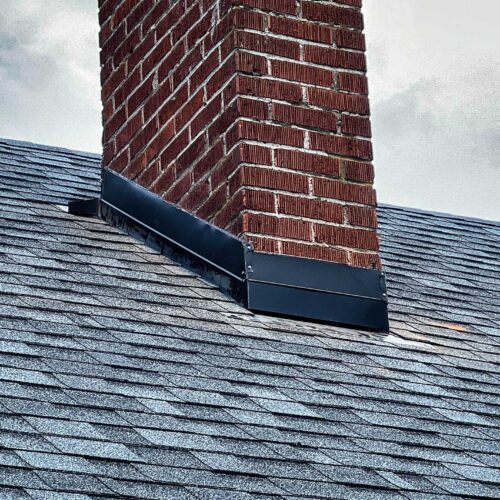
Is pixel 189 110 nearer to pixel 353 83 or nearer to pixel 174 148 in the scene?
pixel 174 148

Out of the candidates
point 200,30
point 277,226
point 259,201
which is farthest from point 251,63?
point 277,226

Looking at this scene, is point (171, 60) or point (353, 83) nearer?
point (353, 83)

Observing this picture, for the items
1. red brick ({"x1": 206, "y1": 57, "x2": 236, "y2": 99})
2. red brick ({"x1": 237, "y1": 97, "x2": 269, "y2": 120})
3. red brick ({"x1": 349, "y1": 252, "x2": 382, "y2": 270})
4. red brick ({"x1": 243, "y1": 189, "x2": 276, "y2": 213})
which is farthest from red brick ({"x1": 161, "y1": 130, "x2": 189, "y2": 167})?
red brick ({"x1": 349, "y1": 252, "x2": 382, "y2": 270})

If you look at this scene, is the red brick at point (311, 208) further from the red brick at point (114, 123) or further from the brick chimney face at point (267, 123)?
the red brick at point (114, 123)

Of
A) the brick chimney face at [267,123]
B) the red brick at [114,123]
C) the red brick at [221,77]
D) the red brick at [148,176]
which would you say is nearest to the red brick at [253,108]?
the brick chimney face at [267,123]

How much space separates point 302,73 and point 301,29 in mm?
201

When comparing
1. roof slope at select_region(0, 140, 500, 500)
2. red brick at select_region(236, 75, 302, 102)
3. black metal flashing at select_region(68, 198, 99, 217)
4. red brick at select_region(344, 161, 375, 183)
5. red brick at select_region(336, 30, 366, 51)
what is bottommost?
Answer: roof slope at select_region(0, 140, 500, 500)

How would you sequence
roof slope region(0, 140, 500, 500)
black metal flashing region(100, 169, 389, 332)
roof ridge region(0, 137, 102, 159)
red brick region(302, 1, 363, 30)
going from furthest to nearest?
roof ridge region(0, 137, 102, 159), red brick region(302, 1, 363, 30), black metal flashing region(100, 169, 389, 332), roof slope region(0, 140, 500, 500)

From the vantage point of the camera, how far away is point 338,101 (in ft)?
18.1

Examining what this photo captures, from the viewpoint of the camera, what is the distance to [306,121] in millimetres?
5418

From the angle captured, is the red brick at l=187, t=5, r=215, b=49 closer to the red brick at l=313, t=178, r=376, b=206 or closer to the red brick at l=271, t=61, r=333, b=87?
the red brick at l=271, t=61, r=333, b=87

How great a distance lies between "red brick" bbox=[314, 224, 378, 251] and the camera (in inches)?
210

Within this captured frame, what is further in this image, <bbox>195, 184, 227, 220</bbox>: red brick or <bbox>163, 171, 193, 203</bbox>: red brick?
<bbox>163, 171, 193, 203</bbox>: red brick

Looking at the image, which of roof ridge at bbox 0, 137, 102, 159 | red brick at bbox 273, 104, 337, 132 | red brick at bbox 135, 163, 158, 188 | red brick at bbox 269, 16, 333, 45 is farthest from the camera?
roof ridge at bbox 0, 137, 102, 159
